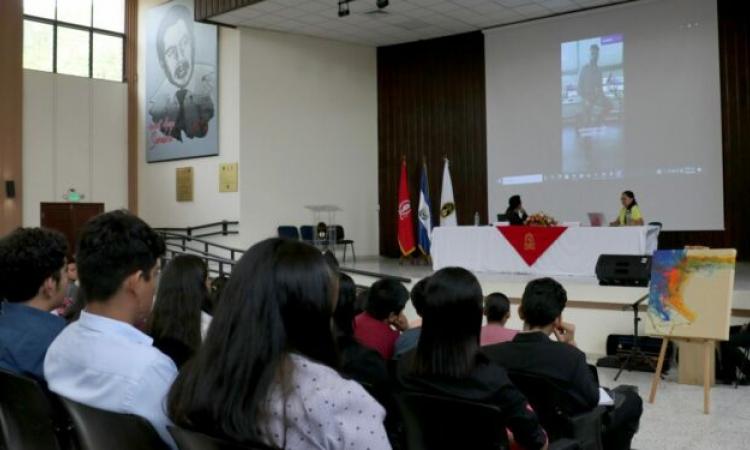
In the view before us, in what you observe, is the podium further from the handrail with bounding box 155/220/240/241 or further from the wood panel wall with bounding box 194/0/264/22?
the wood panel wall with bounding box 194/0/264/22

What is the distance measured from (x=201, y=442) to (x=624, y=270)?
615cm

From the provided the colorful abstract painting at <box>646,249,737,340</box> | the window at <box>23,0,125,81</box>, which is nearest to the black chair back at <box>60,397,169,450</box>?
the colorful abstract painting at <box>646,249,737,340</box>

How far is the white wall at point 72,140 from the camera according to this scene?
12148mm

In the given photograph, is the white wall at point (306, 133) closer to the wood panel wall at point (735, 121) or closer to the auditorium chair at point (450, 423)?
the wood panel wall at point (735, 121)

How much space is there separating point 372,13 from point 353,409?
10.5 meters

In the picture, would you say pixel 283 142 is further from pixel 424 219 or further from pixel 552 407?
pixel 552 407

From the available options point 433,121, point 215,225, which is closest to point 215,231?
point 215,225

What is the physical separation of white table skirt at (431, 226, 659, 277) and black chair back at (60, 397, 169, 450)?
→ 724cm

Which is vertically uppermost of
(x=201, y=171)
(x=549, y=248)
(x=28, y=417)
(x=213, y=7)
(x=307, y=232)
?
(x=213, y=7)

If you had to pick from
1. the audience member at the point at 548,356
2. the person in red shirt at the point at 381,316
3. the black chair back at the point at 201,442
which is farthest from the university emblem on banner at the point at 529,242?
the black chair back at the point at 201,442

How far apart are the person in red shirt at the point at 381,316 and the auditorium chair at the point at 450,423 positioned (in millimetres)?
1193

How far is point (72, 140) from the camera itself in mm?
12664

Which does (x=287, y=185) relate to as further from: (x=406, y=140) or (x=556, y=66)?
(x=556, y=66)

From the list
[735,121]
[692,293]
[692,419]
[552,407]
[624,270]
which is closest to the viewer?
[552,407]
